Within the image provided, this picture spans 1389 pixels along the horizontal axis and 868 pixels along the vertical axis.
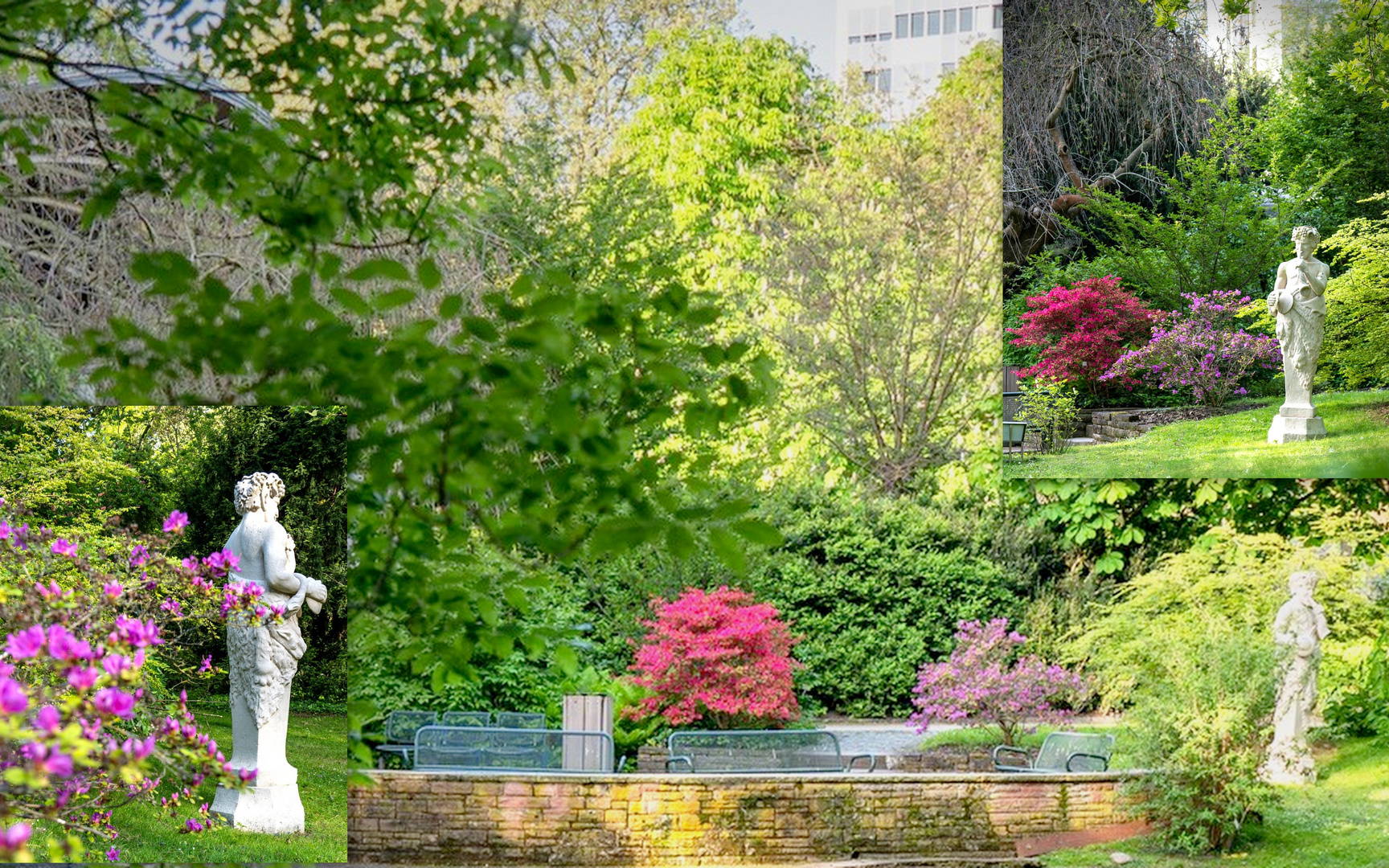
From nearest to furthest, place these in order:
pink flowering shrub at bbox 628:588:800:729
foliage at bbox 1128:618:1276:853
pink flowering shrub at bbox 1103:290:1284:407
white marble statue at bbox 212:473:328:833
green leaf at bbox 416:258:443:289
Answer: green leaf at bbox 416:258:443:289 → white marble statue at bbox 212:473:328:833 → foliage at bbox 1128:618:1276:853 → pink flowering shrub at bbox 628:588:800:729 → pink flowering shrub at bbox 1103:290:1284:407

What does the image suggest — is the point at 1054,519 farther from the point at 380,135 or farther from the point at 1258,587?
the point at 380,135

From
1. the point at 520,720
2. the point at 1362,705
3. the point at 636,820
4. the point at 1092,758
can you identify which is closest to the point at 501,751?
the point at 520,720

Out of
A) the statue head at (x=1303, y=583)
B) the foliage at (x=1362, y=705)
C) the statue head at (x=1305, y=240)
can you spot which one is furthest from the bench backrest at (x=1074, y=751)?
the statue head at (x=1305, y=240)

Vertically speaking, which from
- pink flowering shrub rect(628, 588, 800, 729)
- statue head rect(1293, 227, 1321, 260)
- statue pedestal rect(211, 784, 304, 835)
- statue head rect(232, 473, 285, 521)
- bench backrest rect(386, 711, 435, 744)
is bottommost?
statue pedestal rect(211, 784, 304, 835)

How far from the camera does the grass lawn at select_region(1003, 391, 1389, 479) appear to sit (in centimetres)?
1001

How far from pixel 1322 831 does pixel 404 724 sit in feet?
19.0

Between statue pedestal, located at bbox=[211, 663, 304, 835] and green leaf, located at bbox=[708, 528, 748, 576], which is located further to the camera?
statue pedestal, located at bbox=[211, 663, 304, 835]

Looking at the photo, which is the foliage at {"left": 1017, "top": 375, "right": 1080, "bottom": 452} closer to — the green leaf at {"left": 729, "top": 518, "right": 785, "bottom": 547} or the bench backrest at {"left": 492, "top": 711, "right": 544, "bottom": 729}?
the bench backrest at {"left": 492, "top": 711, "right": 544, "bottom": 729}

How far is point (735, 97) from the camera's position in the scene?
10211 mm

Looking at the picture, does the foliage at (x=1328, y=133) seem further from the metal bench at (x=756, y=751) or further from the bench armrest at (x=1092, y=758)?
the metal bench at (x=756, y=751)

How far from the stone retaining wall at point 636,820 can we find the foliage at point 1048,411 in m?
2.84

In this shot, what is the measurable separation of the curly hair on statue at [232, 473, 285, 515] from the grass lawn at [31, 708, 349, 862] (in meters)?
1.14

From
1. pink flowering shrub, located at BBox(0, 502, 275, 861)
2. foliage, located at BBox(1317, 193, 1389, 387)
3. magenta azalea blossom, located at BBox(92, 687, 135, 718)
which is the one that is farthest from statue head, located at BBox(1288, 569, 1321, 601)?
magenta azalea blossom, located at BBox(92, 687, 135, 718)

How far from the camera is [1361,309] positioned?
10.0 metres
